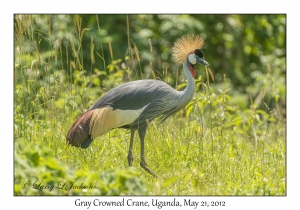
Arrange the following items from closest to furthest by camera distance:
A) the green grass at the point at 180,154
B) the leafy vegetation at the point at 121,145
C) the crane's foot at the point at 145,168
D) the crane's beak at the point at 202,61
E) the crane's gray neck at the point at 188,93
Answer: the leafy vegetation at the point at 121,145 < the green grass at the point at 180,154 < the crane's foot at the point at 145,168 < the crane's gray neck at the point at 188,93 < the crane's beak at the point at 202,61

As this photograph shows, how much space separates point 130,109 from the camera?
461 cm

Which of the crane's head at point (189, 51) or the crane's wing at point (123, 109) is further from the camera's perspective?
the crane's head at point (189, 51)

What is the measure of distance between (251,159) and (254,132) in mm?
779

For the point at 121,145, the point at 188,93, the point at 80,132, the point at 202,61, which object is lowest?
the point at 121,145

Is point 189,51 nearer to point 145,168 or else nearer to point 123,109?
point 123,109

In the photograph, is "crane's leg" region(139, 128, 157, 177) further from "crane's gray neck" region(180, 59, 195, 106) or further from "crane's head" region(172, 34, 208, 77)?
"crane's head" region(172, 34, 208, 77)

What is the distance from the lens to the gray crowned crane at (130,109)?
14.6ft

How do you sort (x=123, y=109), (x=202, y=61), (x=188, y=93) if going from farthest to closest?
(x=202, y=61)
(x=188, y=93)
(x=123, y=109)

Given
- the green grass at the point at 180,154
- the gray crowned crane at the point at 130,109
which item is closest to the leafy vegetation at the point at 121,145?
the green grass at the point at 180,154

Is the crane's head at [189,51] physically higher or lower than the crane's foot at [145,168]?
higher

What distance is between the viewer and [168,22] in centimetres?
834

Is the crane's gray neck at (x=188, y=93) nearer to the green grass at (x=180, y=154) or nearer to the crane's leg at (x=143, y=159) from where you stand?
the green grass at (x=180, y=154)

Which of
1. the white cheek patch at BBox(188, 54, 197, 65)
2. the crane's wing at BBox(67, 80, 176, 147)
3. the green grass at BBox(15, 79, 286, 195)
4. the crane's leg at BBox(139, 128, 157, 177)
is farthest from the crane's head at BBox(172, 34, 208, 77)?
the crane's leg at BBox(139, 128, 157, 177)

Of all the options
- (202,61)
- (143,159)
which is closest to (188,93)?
(202,61)
